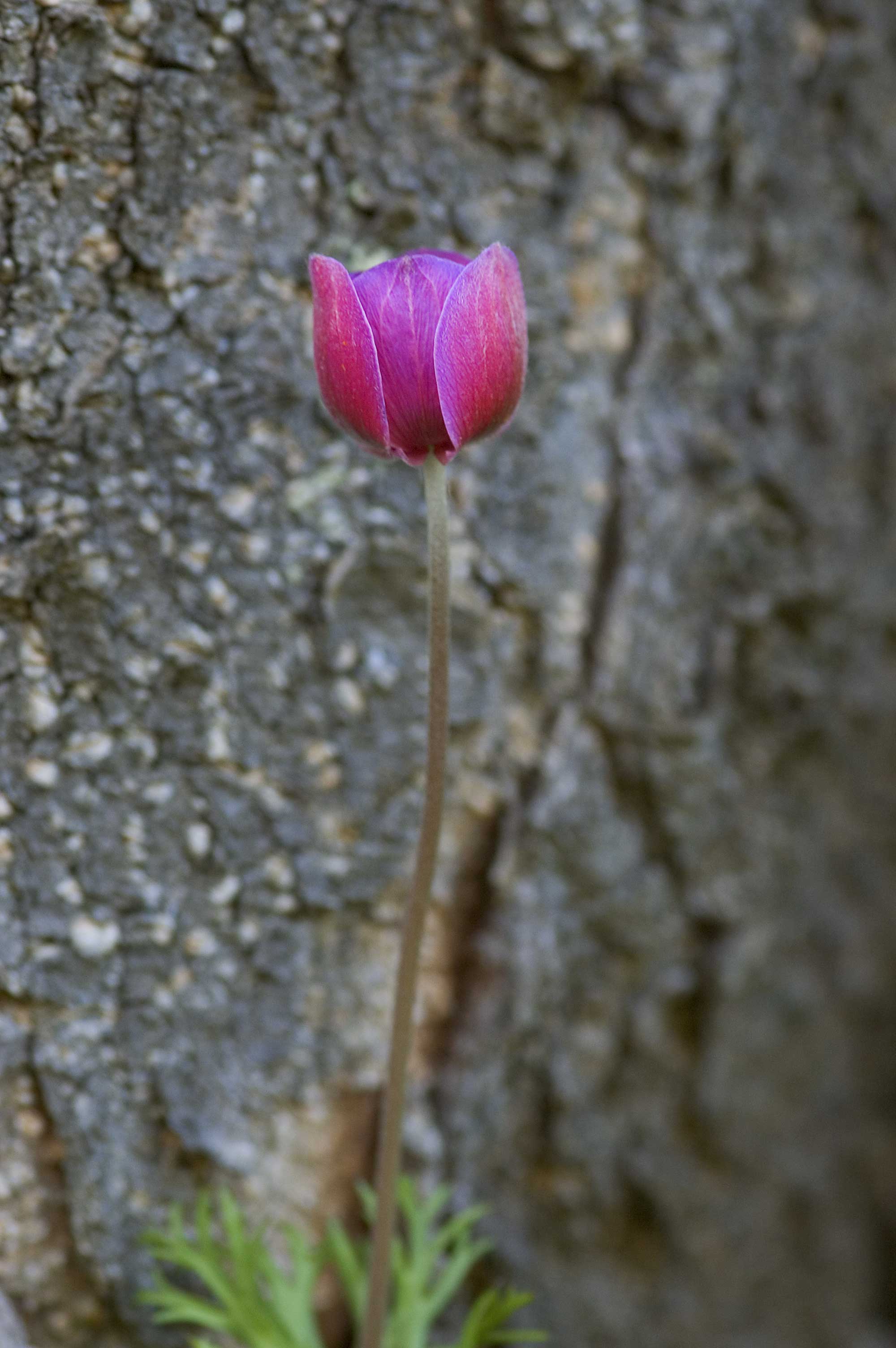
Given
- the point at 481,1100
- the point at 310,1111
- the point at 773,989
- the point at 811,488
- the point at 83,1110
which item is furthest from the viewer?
the point at 773,989

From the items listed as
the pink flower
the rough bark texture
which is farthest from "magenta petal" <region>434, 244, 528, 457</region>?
the rough bark texture

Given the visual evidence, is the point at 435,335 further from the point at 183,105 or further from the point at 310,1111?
the point at 310,1111

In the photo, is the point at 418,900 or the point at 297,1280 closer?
the point at 418,900

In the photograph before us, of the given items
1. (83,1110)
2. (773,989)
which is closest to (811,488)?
(773,989)

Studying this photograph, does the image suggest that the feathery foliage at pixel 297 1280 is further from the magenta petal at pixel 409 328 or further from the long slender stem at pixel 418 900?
the magenta petal at pixel 409 328

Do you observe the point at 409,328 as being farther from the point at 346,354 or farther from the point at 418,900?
the point at 418,900

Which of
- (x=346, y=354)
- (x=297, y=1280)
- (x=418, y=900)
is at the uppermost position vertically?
(x=346, y=354)

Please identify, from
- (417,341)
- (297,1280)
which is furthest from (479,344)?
(297,1280)

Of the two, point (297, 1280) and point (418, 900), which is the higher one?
point (418, 900)
